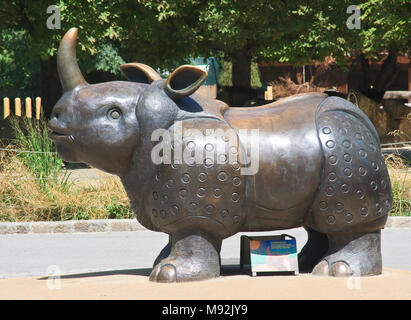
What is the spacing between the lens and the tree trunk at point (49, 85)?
20.0m

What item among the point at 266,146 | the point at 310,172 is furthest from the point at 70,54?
the point at 310,172

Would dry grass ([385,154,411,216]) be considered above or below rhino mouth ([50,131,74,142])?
below

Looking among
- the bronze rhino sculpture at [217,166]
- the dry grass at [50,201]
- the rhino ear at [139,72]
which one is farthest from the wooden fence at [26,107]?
the bronze rhino sculpture at [217,166]

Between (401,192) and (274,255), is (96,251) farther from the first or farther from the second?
(401,192)

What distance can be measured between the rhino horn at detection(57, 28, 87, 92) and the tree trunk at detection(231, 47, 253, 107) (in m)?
16.8

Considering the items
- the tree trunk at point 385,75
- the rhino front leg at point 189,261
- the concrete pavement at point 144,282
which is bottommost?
the concrete pavement at point 144,282

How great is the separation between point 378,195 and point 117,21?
556 inches

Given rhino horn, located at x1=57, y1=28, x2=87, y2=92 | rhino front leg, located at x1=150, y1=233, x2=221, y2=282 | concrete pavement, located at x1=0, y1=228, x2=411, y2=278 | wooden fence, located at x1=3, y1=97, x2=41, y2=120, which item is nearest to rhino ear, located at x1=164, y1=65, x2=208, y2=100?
rhino horn, located at x1=57, y1=28, x2=87, y2=92

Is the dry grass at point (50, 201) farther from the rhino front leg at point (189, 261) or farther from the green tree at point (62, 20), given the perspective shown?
the green tree at point (62, 20)

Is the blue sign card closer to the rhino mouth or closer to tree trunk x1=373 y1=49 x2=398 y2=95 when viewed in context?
the rhino mouth

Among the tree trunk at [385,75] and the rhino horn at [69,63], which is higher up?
the rhino horn at [69,63]

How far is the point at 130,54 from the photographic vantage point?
2138 cm

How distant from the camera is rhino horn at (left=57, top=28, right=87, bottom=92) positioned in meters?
5.56

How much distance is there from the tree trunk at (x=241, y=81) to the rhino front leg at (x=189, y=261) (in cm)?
1715
